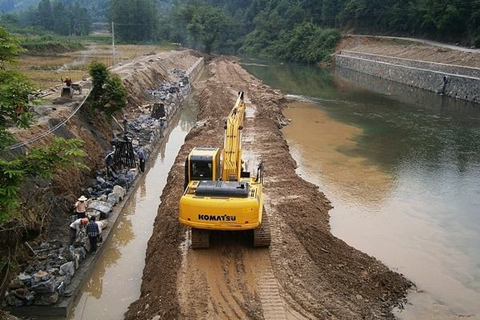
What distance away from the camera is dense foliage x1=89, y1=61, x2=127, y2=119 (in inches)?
906

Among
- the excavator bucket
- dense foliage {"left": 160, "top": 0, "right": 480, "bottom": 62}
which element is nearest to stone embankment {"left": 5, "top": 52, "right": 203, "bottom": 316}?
the excavator bucket

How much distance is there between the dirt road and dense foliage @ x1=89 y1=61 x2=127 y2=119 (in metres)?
8.26

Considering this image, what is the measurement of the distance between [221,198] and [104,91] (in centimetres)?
1393

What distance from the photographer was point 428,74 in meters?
49.6

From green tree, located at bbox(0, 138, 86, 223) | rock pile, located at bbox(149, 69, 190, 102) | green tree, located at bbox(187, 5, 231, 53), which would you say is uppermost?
green tree, located at bbox(187, 5, 231, 53)

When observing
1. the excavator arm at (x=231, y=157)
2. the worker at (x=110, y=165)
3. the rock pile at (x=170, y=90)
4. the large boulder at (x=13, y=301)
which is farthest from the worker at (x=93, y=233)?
the rock pile at (x=170, y=90)

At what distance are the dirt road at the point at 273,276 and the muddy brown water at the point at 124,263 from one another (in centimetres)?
54

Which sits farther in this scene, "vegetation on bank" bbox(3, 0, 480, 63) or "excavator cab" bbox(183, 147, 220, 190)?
"vegetation on bank" bbox(3, 0, 480, 63)

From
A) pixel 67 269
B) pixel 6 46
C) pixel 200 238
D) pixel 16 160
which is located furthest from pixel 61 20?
pixel 16 160

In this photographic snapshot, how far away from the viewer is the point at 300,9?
361ft

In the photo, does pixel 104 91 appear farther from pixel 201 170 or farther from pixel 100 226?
pixel 201 170

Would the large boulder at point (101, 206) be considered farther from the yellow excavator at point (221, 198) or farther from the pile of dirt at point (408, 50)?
the pile of dirt at point (408, 50)

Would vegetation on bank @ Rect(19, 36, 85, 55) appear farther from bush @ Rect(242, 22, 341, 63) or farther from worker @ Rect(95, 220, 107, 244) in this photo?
worker @ Rect(95, 220, 107, 244)

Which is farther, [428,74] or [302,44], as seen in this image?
[302,44]
